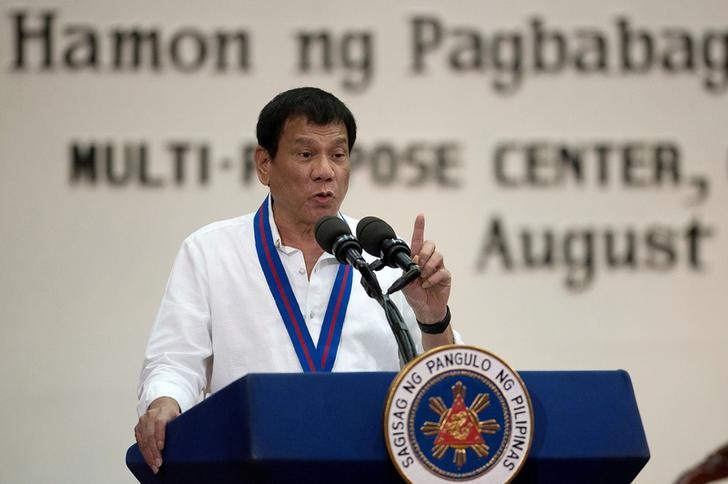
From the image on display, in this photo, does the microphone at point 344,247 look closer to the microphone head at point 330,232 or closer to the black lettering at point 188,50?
the microphone head at point 330,232

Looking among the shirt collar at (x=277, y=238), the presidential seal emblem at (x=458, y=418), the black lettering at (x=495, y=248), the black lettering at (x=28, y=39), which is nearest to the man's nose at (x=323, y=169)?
the shirt collar at (x=277, y=238)

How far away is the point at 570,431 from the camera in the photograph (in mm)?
2188

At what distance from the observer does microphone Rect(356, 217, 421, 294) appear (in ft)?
7.50

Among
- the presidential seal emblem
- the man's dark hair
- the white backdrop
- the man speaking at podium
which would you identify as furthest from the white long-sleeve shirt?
the white backdrop

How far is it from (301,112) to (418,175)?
1442mm

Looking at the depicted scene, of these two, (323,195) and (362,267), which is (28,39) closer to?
(323,195)

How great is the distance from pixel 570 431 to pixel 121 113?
103 inches

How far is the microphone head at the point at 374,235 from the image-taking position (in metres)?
2.40

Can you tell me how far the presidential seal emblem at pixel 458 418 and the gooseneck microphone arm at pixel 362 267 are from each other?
6.4 inches

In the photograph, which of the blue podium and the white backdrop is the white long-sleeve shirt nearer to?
the blue podium

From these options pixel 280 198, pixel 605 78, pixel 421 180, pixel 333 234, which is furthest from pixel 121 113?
pixel 333 234

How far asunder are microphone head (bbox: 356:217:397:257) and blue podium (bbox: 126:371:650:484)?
357 mm

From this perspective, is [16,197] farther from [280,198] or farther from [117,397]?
[280,198]

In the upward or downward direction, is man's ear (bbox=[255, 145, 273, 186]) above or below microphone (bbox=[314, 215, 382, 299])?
above
